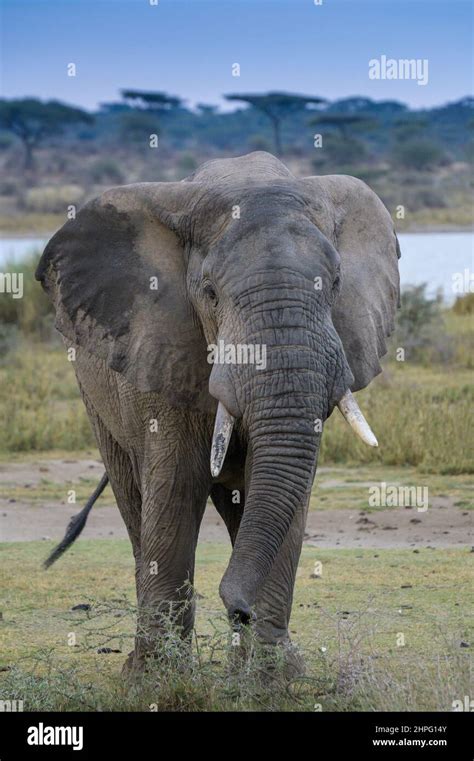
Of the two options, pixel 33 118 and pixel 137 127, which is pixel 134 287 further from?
pixel 137 127

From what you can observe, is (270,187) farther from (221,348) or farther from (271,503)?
(271,503)

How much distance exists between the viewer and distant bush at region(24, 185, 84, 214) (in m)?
54.4

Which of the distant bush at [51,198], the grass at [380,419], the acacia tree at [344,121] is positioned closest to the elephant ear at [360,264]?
the grass at [380,419]

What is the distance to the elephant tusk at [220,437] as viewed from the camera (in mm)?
6023

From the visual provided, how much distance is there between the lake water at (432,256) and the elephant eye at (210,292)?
17023 mm

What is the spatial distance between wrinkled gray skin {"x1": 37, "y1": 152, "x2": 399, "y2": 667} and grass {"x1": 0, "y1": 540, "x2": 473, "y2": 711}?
0.30 m

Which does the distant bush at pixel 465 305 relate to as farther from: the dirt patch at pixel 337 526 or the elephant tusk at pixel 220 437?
the elephant tusk at pixel 220 437

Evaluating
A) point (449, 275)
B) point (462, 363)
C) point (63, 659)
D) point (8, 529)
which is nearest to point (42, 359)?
point (462, 363)

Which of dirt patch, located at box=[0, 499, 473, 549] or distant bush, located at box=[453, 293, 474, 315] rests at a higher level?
distant bush, located at box=[453, 293, 474, 315]

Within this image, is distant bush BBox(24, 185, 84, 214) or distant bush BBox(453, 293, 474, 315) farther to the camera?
distant bush BBox(24, 185, 84, 214)

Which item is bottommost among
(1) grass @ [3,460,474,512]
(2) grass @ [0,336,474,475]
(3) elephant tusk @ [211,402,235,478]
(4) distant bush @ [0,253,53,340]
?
(1) grass @ [3,460,474,512]

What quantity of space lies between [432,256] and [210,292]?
3389 centimetres

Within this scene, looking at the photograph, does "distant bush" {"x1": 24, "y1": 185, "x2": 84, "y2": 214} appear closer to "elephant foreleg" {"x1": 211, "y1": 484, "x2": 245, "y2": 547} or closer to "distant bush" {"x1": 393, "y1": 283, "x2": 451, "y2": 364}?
"distant bush" {"x1": 393, "y1": 283, "x2": 451, "y2": 364}

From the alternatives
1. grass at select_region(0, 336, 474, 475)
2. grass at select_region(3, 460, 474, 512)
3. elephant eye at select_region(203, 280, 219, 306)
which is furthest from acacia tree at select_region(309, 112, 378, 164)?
elephant eye at select_region(203, 280, 219, 306)
